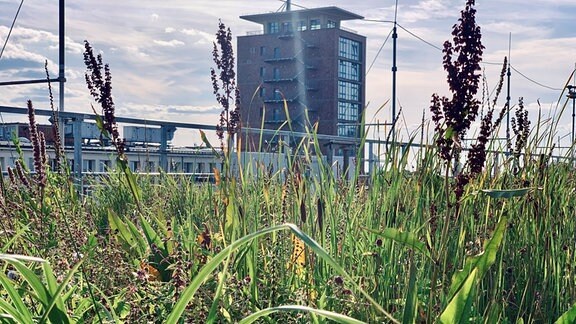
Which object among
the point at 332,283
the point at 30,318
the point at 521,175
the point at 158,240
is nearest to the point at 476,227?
the point at 521,175

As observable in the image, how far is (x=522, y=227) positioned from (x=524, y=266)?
0.57 ft

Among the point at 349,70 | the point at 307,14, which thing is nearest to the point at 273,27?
the point at 307,14

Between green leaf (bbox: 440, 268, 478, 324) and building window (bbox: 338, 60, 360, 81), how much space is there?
69964 mm

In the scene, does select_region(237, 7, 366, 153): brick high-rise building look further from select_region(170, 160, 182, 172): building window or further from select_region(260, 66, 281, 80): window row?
select_region(170, 160, 182, 172): building window

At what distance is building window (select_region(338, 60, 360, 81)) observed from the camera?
71062 millimetres

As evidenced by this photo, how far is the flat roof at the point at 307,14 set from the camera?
72.0 metres

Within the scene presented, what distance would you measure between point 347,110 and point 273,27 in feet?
38.4

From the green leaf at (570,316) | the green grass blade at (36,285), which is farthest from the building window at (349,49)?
the green grass blade at (36,285)

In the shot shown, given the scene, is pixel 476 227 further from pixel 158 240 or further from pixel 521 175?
pixel 158 240

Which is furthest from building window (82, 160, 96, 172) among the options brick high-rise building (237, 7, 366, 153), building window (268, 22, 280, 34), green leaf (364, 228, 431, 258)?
building window (268, 22, 280, 34)

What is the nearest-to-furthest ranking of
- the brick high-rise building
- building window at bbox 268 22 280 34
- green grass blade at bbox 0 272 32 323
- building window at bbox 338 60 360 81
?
green grass blade at bbox 0 272 32 323, the brick high-rise building, building window at bbox 338 60 360 81, building window at bbox 268 22 280 34

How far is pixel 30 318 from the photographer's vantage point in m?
1.27

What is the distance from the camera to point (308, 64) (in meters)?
72.4

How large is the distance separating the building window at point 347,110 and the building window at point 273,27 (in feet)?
33.6
